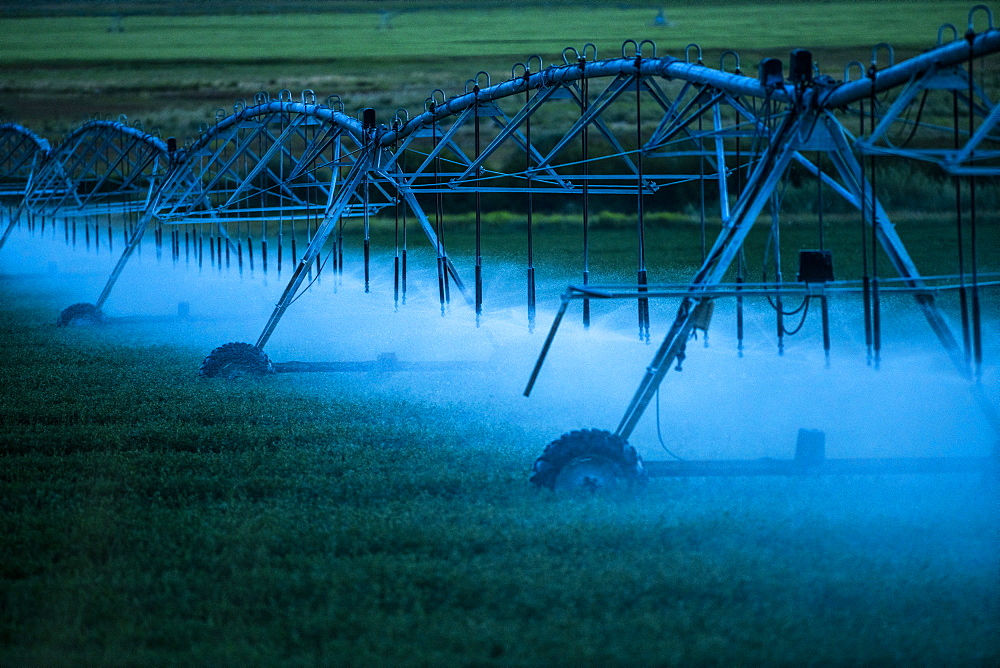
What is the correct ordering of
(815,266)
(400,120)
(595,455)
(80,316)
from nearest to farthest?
(595,455)
(815,266)
(400,120)
(80,316)

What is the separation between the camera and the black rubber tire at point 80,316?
18297 millimetres

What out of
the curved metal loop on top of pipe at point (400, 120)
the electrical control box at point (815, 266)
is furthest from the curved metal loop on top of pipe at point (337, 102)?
the electrical control box at point (815, 266)

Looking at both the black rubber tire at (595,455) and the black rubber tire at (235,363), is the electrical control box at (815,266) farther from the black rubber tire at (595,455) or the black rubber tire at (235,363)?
the black rubber tire at (235,363)

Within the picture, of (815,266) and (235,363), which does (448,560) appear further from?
(235,363)

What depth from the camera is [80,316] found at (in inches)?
724

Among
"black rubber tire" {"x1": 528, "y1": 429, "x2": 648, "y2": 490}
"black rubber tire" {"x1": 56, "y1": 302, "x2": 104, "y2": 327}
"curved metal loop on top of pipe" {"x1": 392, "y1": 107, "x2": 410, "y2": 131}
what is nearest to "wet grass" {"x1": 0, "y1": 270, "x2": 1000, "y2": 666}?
"black rubber tire" {"x1": 528, "y1": 429, "x2": 648, "y2": 490}

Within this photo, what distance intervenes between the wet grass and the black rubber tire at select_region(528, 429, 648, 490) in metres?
0.19

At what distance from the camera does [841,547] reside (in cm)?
660

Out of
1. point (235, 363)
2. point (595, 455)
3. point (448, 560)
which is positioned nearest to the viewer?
point (448, 560)

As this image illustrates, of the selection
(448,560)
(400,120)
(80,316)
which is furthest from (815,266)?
(80,316)

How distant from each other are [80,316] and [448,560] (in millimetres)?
13545

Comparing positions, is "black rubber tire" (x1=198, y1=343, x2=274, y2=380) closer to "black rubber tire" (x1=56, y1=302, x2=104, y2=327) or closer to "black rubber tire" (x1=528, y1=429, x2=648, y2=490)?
"black rubber tire" (x1=56, y1=302, x2=104, y2=327)

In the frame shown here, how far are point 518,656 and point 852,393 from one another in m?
6.78

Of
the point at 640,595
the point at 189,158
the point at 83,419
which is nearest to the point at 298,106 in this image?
the point at 189,158
